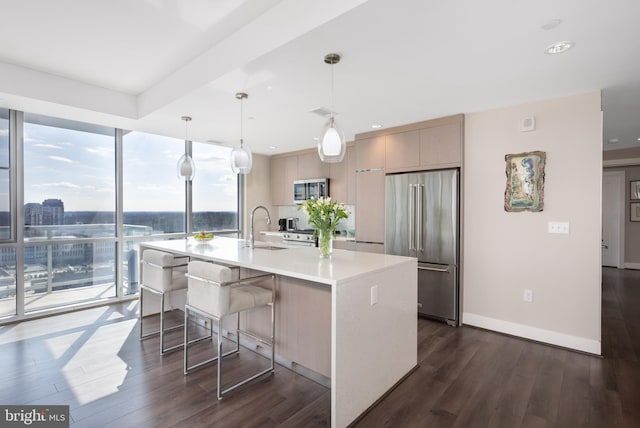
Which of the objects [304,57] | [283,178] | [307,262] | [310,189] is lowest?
[307,262]

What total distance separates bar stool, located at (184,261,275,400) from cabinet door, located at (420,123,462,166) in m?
2.57

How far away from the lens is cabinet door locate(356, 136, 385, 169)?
4.53 meters

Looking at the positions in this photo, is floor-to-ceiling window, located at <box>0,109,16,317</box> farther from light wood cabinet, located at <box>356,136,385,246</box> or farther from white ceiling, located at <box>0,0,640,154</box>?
light wood cabinet, located at <box>356,136,385,246</box>

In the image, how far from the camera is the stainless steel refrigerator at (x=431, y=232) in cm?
376

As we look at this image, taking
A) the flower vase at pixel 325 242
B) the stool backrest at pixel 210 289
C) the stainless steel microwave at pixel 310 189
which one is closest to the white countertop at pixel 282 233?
the stainless steel microwave at pixel 310 189

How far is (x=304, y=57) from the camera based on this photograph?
2.40 m

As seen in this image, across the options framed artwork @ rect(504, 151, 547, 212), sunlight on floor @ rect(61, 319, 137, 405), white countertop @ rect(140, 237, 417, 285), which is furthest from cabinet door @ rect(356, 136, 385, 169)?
sunlight on floor @ rect(61, 319, 137, 405)

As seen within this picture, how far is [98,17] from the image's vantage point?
2.28 metres

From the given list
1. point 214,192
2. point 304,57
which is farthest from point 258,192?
point 304,57

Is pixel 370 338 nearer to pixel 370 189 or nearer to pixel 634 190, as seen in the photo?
pixel 370 189

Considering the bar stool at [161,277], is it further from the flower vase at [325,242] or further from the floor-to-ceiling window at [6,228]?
the floor-to-ceiling window at [6,228]

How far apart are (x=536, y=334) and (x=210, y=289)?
333cm

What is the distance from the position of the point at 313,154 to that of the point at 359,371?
4.49 meters

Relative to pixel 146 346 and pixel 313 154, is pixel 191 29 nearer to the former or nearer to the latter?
pixel 146 346
